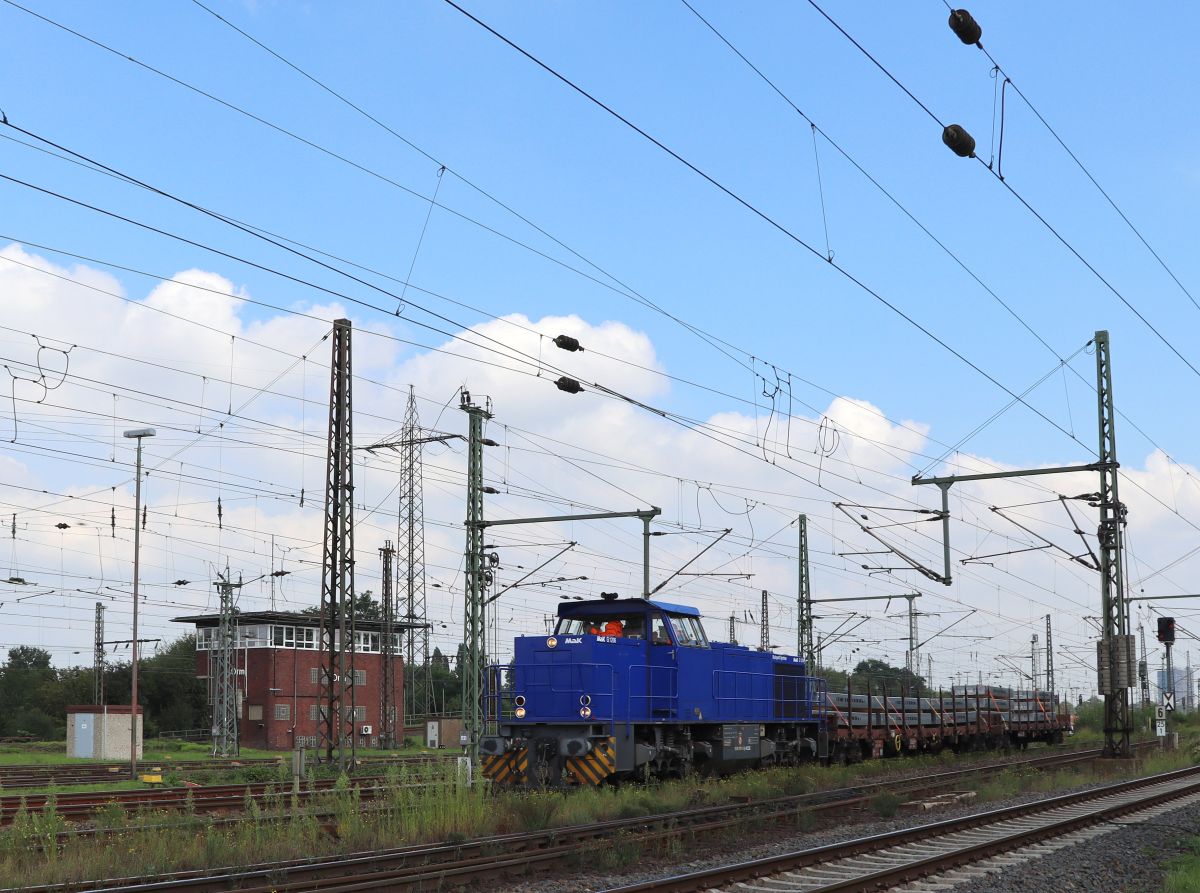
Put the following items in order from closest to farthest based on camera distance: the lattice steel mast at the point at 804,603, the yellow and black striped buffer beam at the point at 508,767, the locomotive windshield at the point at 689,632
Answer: the yellow and black striped buffer beam at the point at 508,767
the locomotive windshield at the point at 689,632
the lattice steel mast at the point at 804,603

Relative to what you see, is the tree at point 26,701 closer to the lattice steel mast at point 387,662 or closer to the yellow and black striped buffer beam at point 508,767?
the lattice steel mast at point 387,662

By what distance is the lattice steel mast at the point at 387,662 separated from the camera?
2514 inches

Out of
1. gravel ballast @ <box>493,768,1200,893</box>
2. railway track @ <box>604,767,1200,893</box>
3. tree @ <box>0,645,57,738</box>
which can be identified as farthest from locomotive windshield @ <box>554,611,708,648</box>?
tree @ <box>0,645,57,738</box>

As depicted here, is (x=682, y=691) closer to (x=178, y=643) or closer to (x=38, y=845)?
→ (x=38, y=845)

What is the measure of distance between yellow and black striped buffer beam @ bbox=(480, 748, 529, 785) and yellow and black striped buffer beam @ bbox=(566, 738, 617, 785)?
99 cm

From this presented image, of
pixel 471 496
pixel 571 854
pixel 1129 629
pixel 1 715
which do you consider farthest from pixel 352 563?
pixel 1 715

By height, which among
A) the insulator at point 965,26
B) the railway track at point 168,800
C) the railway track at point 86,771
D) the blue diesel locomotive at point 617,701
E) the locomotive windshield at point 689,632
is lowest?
the railway track at point 86,771

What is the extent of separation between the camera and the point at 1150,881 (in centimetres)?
1298

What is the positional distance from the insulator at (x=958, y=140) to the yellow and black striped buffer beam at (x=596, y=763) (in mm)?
11533

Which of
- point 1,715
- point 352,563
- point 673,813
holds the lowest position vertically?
point 1,715

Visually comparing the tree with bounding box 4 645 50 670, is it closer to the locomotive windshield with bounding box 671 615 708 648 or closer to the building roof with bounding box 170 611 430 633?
the building roof with bounding box 170 611 430 633

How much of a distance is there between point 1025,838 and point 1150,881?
9.62 ft

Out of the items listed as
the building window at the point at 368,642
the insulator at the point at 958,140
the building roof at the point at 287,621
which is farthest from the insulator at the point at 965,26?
the building window at the point at 368,642

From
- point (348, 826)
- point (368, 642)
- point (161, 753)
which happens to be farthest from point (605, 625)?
point (368, 642)
